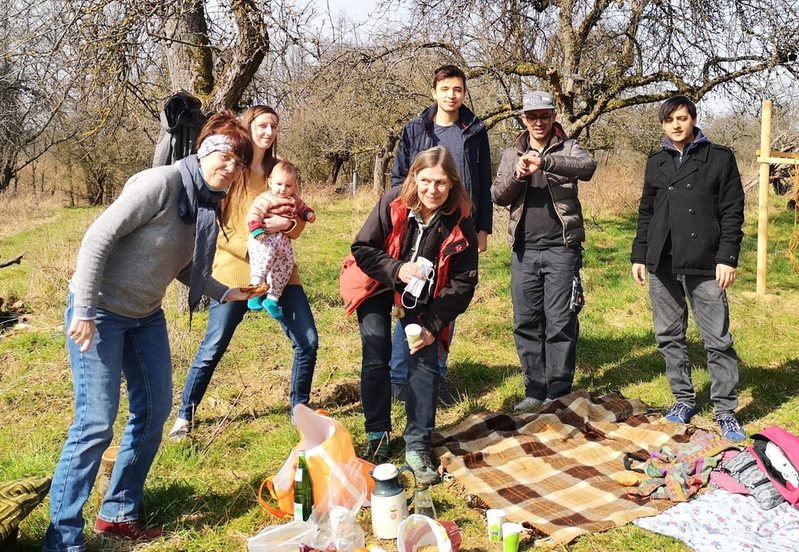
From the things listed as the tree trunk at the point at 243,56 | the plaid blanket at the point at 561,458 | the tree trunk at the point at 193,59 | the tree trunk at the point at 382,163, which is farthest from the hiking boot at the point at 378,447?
the tree trunk at the point at 382,163

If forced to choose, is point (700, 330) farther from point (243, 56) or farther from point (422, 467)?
point (243, 56)

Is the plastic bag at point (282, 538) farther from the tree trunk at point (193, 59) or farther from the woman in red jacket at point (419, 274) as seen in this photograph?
the tree trunk at point (193, 59)

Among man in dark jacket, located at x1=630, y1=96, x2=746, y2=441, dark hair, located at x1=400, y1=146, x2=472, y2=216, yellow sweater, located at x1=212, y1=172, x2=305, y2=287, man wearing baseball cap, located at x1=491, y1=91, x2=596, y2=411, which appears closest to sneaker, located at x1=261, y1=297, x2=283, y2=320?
yellow sweater, located at x1=212, y1=172, x2=305, y2=287

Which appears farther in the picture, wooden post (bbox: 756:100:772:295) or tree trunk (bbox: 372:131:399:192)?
tree trunk (bbox: 372:131:399:192)

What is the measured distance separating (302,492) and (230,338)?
1211 mm

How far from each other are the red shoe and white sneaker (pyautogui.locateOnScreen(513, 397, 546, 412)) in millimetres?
2432

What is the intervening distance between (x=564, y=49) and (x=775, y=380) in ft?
20.5

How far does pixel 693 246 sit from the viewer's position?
3855mm

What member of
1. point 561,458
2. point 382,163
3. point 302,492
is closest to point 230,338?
point 302,492

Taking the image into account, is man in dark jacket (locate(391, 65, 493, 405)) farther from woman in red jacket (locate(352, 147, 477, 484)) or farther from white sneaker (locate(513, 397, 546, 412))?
white sneaker (locate(513, 397, 546, 412))

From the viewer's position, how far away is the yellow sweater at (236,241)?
3.74 meters

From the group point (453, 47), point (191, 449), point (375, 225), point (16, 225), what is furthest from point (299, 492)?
point (16, 225)

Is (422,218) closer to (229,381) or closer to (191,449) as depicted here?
(191,449)

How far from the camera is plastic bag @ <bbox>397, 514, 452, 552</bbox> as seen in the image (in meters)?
2.57
